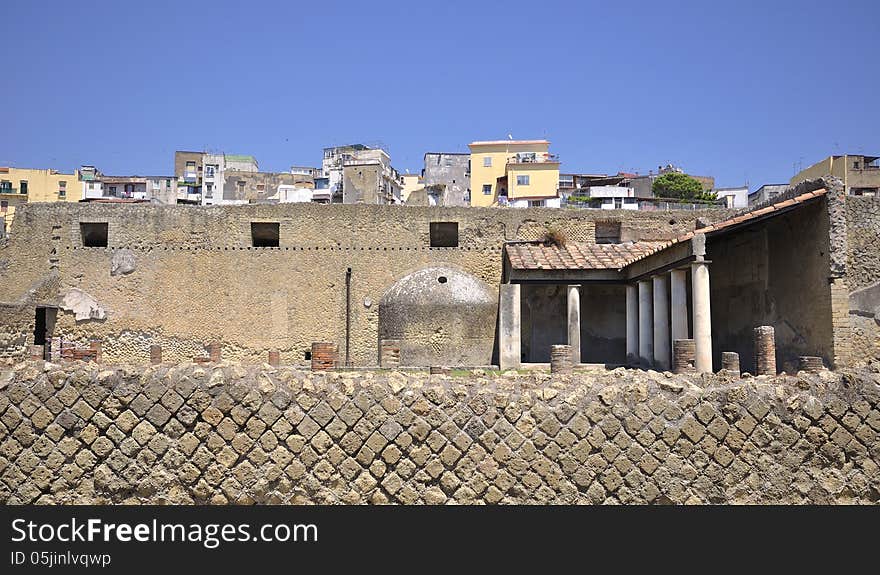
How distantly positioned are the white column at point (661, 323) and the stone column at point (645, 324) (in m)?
0.56

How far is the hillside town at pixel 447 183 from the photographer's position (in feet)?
143

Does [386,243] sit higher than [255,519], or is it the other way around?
[386,243]

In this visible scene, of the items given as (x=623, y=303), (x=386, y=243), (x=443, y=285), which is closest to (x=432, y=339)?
(x=443, y=285)

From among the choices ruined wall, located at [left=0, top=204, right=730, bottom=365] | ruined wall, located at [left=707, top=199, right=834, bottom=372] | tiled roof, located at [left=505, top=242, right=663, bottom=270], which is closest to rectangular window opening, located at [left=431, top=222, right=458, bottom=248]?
ruined wall, located at [left=0, top=204, right=730, bottom=365]

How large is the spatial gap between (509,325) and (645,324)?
2.83 meters

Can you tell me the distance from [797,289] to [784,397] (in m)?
11.5

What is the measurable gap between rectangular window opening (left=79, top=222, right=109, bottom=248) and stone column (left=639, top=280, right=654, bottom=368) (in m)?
13.2

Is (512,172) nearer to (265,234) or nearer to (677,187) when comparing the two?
(677,187)

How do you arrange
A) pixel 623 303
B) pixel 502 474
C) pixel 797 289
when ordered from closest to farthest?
pixel 502 474, pixel 797 289, pixel 623 303

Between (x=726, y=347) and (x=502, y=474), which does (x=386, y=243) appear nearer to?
(x=726, y=347)

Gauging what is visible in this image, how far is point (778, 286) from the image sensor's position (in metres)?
16.0

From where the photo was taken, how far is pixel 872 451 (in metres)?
4.87

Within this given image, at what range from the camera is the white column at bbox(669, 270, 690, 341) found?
15.1 meters

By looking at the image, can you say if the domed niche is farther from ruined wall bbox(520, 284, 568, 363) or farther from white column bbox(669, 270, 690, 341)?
white column bbox(669, 270, 690, 341)
